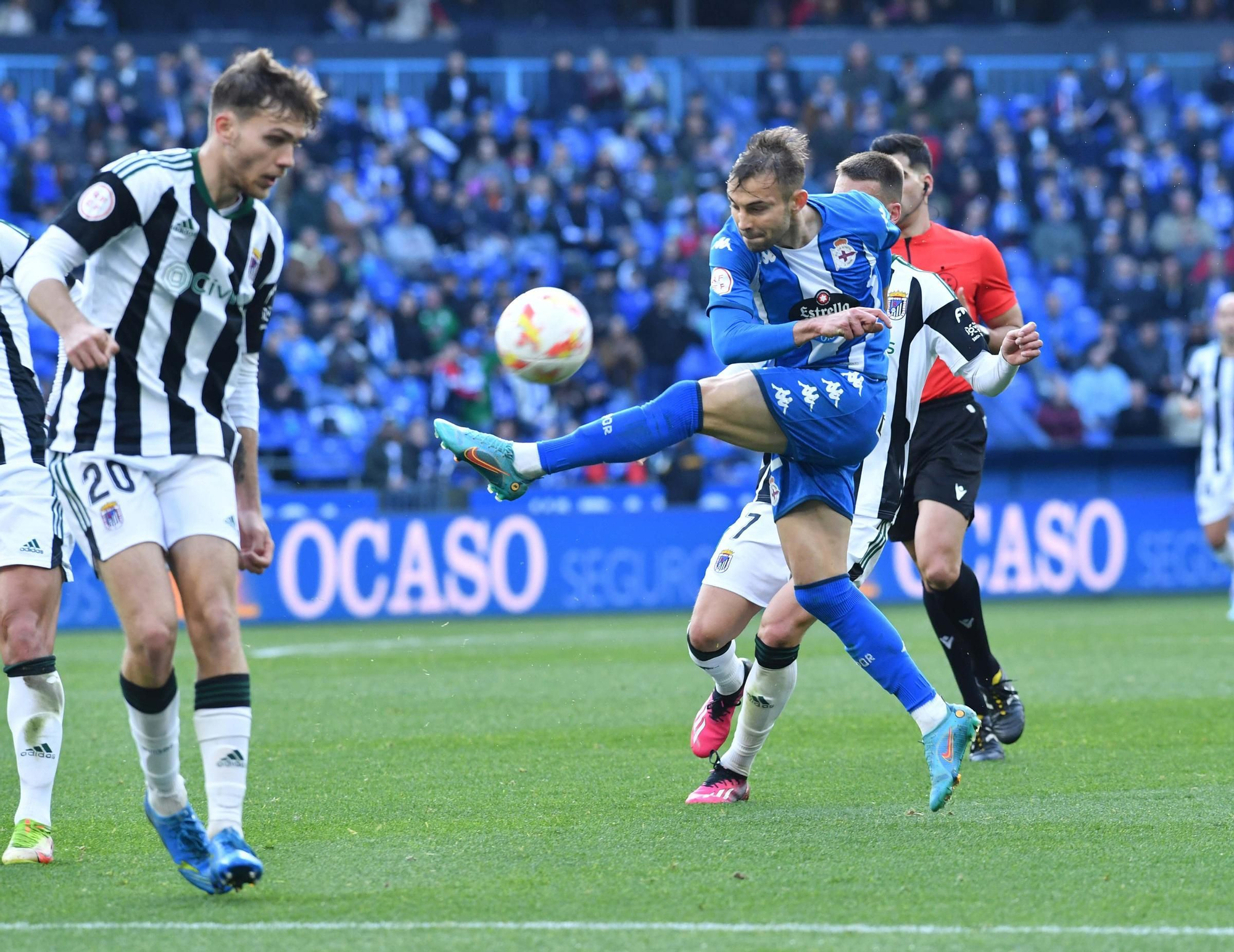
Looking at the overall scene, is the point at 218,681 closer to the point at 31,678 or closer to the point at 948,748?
the point at 31,678

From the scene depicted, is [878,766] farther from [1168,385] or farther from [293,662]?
[1168,385]

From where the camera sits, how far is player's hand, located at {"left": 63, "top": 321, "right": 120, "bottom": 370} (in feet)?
13.3

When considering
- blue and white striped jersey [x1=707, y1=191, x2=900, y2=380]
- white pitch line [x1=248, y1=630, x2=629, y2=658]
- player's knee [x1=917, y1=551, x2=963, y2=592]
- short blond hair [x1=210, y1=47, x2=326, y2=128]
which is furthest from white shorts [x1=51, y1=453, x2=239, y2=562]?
white pitch line [x1=248, y1=630, x2=629, y2=658]

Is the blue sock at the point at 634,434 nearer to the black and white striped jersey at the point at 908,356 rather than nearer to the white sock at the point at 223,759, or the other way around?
the black and white striped jersey at the point at 908,356

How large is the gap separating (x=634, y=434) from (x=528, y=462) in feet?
1.18

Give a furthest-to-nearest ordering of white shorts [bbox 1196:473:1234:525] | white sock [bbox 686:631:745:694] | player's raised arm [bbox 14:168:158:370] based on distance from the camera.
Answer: white shorts [bbox 1196:473:1234:525], white sock [bbox 686:631:745:694], player's raised arm [bbox 14:168:158:370]

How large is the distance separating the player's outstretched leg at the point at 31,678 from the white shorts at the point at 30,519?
0.09 ft

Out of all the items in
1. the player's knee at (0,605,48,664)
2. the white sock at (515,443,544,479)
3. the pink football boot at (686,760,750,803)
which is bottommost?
the pink football boot at (686,760,750,803)

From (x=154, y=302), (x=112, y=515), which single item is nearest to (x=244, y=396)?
(x=154, y=302)

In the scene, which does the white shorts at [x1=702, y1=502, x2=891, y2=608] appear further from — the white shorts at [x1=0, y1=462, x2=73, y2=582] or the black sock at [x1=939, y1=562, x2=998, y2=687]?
the white shorts at [x1=0, y1=462, x2=73, y2=582]

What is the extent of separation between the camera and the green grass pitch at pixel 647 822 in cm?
410

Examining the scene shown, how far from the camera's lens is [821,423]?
5410 mm

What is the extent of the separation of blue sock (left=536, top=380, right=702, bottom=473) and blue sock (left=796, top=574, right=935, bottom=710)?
68 centimetres

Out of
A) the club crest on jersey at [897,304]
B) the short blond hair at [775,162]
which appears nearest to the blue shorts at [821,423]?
the short blond hair at [775,162]
